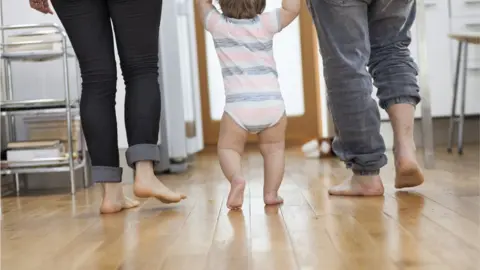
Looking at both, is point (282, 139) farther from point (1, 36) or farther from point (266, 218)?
point (1, 36)

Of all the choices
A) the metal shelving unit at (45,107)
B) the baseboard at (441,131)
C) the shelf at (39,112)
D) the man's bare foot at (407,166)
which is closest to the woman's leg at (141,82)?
the man's bare foot at (407,166)

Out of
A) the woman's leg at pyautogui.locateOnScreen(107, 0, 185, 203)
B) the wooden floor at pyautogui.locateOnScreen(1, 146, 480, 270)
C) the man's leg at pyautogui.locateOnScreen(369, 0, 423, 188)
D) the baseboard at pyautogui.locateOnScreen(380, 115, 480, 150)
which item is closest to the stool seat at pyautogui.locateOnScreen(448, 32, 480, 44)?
the baseboard at pyautogui.locateOnScreen(380, 115, 480, 150)

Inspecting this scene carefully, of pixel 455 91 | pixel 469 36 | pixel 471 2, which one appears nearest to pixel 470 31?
pixel 471 2

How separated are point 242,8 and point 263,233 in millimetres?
730

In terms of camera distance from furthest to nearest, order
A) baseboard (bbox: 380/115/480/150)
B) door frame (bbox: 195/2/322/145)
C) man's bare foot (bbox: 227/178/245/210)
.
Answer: door frame (bbox: 195/2/322/145), baseboard (bbox: 380/115/480/150), man's bare foot (bbox: 227/178/245/210)

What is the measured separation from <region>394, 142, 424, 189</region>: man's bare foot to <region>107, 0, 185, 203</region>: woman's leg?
2.02 feet

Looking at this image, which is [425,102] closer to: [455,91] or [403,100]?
[403,100]

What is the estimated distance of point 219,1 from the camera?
6.74 ft

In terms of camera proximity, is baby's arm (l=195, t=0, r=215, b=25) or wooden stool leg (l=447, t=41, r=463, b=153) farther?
wooden stool leg (l=447, t=41, r=463, b=153)

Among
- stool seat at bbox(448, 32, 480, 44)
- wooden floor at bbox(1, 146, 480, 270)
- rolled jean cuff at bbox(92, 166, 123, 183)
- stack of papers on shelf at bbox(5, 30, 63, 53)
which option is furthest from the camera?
stool seat at bbox(448, 32, 480, 44)

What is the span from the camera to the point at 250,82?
200cm

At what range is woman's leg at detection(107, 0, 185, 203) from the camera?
199 cm

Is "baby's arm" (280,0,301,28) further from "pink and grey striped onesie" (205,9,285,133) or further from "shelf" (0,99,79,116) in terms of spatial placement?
"shelf" (0,99,79,116)

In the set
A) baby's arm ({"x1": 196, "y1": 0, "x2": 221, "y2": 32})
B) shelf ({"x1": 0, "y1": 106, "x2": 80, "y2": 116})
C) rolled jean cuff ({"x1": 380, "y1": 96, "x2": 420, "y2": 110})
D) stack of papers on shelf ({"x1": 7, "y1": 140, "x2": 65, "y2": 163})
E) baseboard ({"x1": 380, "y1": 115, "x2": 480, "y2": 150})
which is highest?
baby's arm ({"x1": 196, "y1": 0, "x2": 221, "y2": 32})
